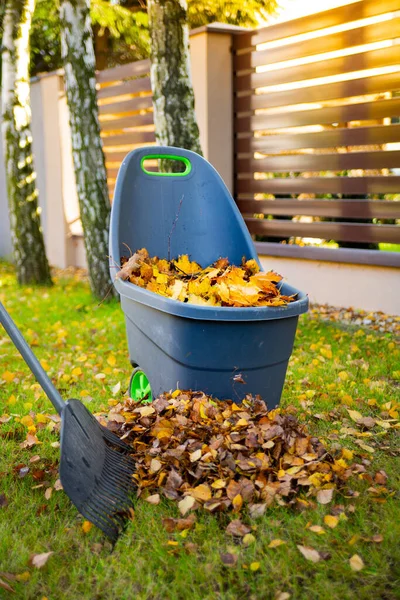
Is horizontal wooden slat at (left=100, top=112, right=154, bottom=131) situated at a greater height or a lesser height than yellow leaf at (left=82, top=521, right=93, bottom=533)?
greater

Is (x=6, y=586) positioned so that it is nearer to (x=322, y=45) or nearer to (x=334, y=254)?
(x=334, y=254)

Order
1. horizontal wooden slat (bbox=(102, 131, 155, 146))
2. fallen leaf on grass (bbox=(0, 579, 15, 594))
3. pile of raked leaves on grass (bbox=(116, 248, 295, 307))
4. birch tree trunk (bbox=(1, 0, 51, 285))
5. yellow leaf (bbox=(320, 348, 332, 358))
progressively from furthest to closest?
horizontal wooden slat (bbox=(102, 131, 155, 146)) → birch tree trunk (bbox=(1, 0, 51, 285)) → yellow leaf (bbox=(320, 348, 332, 358)) → pile of raked leaves on grass (bbox=(116, 248, 295, 307)) → fallen leaf on grass (bbox=(0, 579, 15, 594))

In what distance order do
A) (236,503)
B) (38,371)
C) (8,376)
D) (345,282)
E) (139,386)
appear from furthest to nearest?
(345,282) → (8,376) → (139,386) → (38,371) → (236,503)

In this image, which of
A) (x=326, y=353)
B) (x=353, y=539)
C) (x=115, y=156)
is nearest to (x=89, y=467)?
(x=353, y=539)

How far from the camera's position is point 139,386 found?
3.66 m

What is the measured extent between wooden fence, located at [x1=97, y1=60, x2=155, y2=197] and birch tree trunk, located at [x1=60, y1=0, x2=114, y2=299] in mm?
1674

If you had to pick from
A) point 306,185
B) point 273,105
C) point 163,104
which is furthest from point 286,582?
point 273,105

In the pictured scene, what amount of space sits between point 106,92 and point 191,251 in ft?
20.0

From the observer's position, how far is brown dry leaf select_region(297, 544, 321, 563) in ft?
7.11

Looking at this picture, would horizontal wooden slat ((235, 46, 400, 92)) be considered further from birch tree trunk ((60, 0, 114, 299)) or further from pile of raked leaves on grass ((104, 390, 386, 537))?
pile of raked leaves on grass ((104, 390, 386, 537))

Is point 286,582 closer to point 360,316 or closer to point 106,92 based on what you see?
point 360,316

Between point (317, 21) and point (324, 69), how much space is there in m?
0.41

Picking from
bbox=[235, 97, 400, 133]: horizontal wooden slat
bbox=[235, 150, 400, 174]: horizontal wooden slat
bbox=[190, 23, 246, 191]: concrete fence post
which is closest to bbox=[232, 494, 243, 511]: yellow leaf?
bbox=[235, 150, 400, 174]: horizontal wooden slat

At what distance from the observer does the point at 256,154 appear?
7.18 meters
